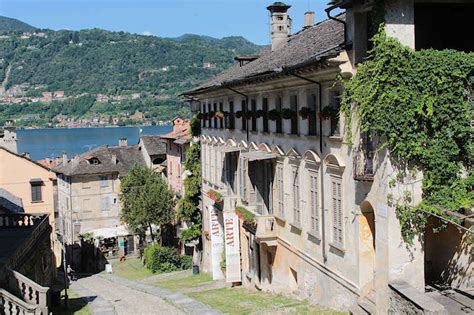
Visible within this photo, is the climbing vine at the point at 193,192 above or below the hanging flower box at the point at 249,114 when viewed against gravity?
below

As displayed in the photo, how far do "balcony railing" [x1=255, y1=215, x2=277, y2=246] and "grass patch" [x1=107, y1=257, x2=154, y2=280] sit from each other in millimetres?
21732

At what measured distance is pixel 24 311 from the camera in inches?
696

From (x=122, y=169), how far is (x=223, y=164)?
35178mm

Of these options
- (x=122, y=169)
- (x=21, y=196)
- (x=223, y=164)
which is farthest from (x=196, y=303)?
(x=122, y=169)

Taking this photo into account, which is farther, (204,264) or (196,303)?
(204,264)

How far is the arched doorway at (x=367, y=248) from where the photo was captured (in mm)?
16625

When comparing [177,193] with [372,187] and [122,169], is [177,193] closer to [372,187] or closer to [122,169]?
[122,169]

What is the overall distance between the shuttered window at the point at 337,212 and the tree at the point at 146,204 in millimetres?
34673

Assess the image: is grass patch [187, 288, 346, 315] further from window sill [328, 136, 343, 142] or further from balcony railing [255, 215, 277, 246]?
window sill [328, 136, 343, 142]

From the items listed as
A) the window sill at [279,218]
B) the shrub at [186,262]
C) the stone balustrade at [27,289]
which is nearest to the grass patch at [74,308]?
the stone balustrade at [27,289]

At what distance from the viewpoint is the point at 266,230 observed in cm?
2473

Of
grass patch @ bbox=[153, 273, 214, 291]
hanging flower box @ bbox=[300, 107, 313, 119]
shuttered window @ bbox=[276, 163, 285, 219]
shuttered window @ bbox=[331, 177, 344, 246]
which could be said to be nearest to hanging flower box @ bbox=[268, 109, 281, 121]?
shuttered window @ bbox=[276, 163, 285, 219]

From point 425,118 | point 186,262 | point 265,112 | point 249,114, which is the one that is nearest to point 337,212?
point 425,118

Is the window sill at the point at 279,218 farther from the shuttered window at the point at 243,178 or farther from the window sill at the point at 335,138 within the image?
the window sill at the point at 335,138
